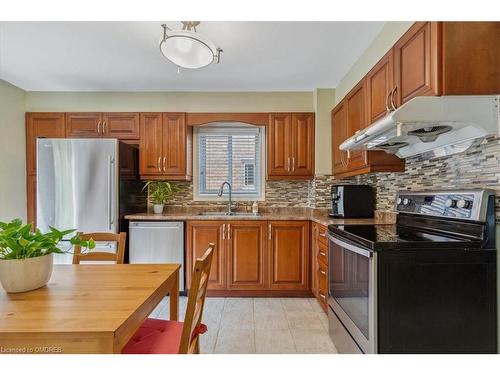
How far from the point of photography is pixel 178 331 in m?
1.37

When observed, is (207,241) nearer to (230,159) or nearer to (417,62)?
(230,159)

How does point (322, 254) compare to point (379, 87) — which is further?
point (322, 254)

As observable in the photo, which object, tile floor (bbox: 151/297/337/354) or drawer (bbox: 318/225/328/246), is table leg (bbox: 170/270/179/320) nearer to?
tile floor (bbox: 151/297/337/354)

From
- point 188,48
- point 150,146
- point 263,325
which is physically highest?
point 188,48

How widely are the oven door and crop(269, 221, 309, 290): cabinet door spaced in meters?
0.91

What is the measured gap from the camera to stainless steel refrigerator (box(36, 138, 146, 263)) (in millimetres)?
2959

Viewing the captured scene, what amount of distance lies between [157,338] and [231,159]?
2736 mm

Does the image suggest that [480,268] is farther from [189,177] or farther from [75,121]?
[75,121]

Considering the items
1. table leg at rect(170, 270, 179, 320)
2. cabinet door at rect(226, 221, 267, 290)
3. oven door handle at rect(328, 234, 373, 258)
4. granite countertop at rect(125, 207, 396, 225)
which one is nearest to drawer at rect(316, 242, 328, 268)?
granite countertop at rect(125, 207, 396, 225)

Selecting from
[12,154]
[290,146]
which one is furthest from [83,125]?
[290,146]

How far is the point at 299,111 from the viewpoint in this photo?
350cm

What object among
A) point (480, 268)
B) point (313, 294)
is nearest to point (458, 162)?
point (480, 268)

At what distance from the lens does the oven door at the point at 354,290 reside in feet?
4.65

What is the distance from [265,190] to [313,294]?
4.56ft
